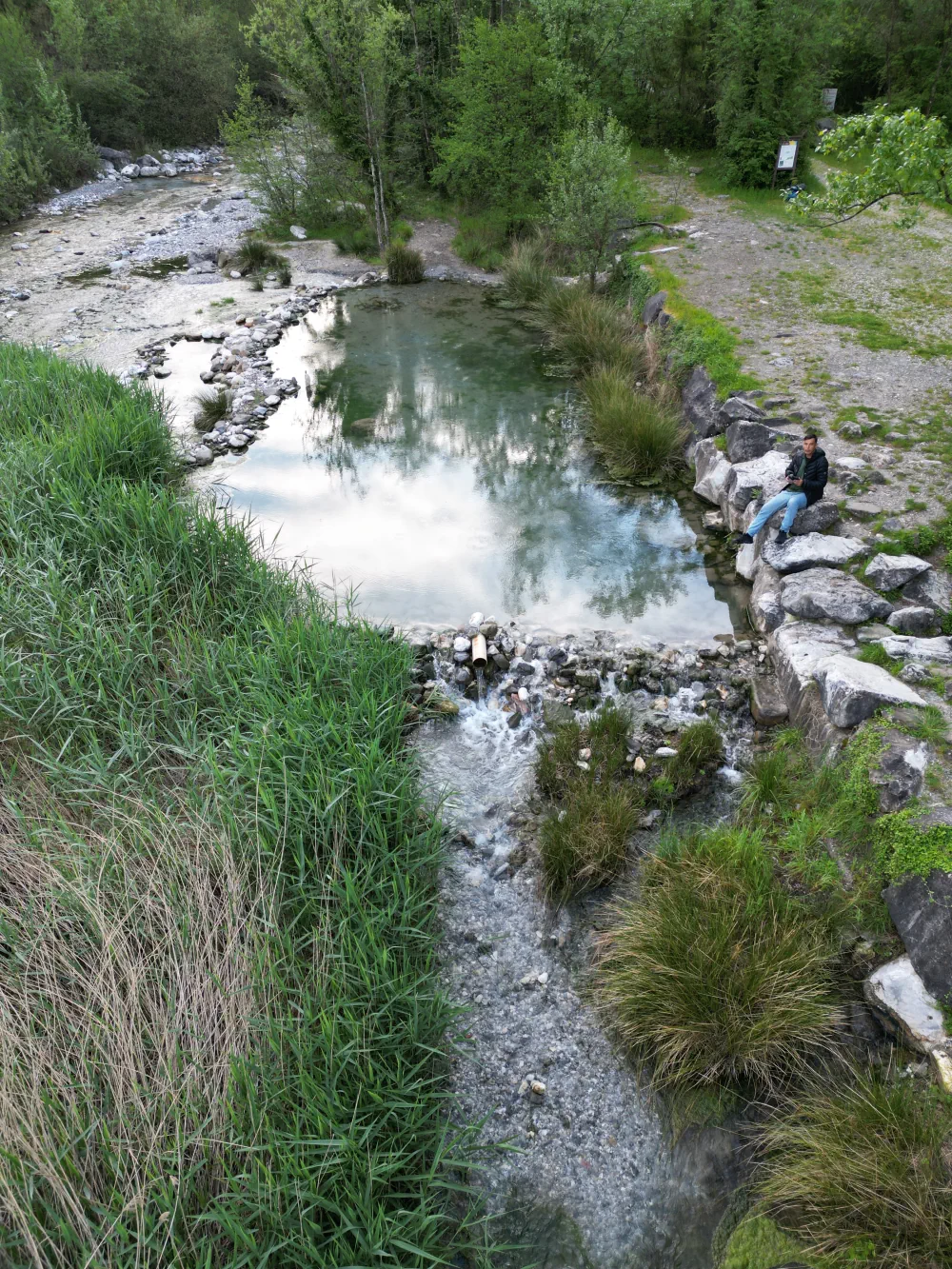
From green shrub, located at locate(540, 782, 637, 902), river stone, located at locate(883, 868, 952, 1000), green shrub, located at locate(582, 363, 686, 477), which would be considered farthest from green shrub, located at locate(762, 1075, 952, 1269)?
green shrub, located at locate(582, 363, 686, 477)

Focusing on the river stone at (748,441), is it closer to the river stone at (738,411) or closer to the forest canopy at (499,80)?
the river stone at (738,411)

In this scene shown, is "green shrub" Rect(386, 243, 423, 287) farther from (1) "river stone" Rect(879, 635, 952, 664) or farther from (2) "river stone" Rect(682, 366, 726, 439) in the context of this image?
(1) "river stone" Rect(879, 635, 952, 664)

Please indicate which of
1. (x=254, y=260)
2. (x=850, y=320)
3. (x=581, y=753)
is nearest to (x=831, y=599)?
(x=581, y=753)

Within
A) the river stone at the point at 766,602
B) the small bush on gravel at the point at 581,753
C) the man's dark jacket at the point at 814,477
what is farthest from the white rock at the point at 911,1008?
the man's dark jacket at the point at 814,477

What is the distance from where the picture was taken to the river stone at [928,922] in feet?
11.7

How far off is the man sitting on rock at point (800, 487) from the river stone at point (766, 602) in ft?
1.03

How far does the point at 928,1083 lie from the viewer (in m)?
3.31

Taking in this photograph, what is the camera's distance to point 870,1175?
291cm

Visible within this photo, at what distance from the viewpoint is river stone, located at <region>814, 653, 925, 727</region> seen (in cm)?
489

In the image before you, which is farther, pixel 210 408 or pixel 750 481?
pixel 210 408

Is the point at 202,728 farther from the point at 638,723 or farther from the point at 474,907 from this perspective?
the point at 638,723

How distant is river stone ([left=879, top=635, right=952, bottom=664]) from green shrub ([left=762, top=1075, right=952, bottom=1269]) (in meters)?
2.95

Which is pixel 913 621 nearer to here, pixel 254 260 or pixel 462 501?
pixel 462 501

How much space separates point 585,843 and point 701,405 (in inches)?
262
